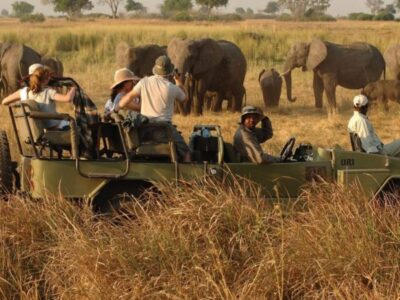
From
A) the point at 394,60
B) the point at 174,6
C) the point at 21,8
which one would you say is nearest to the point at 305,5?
the point at 174,6

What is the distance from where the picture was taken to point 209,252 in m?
5.38

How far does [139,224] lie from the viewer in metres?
6.29

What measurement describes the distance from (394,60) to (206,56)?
20.7ft

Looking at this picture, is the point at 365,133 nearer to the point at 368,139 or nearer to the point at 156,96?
the point at 368,139

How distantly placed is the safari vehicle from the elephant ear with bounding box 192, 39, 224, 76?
35.5 feet

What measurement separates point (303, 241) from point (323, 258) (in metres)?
0.21

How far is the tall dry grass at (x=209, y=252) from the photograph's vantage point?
514 centimetres

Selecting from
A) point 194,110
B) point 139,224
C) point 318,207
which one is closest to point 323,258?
point 318,207

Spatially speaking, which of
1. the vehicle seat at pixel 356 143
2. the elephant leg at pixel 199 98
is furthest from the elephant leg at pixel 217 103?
the vehicle seat at pixel 356 143

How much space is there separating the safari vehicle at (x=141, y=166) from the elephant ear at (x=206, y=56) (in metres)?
10.8

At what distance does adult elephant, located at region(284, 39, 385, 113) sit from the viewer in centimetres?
2008

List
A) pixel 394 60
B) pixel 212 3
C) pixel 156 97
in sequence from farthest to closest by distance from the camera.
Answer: pixel 212 3 < pixel 394 60 < pixel 156 97

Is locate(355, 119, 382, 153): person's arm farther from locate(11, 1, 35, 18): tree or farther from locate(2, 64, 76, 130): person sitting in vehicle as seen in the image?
locate(11, 1, 35, 18): tree

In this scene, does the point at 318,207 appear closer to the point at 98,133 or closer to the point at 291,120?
the point at 98,133
